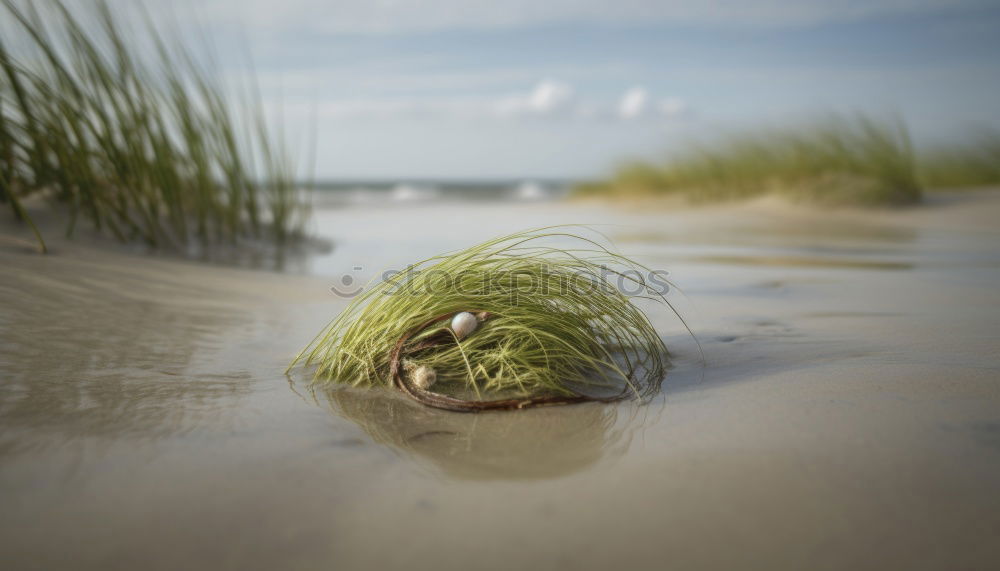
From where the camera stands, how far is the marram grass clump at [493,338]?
54.8 inches

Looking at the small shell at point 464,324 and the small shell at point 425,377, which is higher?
the small shell at point 464,324

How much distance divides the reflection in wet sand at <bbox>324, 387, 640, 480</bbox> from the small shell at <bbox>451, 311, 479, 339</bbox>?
0.18 m

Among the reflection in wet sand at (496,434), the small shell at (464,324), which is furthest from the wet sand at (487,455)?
the small shell at (464,324)

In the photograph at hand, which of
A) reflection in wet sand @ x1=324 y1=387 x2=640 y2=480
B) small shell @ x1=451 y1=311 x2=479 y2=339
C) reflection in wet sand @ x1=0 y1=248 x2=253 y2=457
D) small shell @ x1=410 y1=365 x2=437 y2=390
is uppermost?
small shell @ x1=451 y1=311 x2=479 y2=339

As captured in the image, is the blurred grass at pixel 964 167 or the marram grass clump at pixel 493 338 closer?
the marram grass clump at pixel 493 338

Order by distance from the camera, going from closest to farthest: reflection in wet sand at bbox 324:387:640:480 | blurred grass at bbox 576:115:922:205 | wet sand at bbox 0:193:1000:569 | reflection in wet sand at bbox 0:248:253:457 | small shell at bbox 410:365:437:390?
wet sand at bbox 0:193:1000:569 < reflection in wet sand at bbox 324:387:640:480 < reflection in wet sand at bbox 0:248:253:457 < small shell at bbox 410:365:437:390 < blurred grass at bbox 576:115:922:205

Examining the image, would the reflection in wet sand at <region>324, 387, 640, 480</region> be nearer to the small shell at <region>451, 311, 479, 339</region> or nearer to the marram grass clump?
the marram grass clump

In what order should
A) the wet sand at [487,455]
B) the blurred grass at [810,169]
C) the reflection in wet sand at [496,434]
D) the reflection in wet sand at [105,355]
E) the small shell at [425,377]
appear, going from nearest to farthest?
the wet sand at [487,455], the reflection in wet sand at [496,434], the reflection in wet sand at [105,355], the small shell at [425,377], the blurred grass at [810,169]

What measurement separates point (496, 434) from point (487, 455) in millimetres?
90

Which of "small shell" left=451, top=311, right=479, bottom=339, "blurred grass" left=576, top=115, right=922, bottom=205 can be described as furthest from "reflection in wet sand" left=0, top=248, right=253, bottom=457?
"blurred grass" left=576, top=115, right=922, bottom=205

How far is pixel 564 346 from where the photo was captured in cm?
147

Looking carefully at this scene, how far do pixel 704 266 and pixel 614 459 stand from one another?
8.47 ft

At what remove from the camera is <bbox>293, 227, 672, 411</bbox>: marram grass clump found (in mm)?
1393

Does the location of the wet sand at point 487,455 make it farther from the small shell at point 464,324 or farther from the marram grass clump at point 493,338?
the small shell at point 464,324
